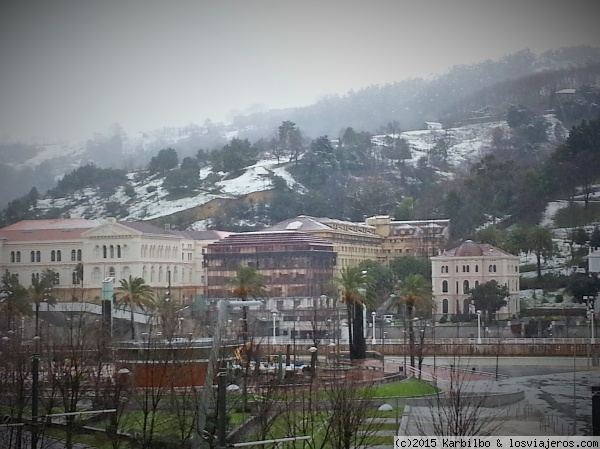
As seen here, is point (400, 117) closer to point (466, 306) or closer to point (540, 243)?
point (540, 243)

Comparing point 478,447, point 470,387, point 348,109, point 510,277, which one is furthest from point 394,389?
point 348,109

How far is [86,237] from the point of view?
41438mm

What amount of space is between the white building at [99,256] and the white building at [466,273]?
27.5ft

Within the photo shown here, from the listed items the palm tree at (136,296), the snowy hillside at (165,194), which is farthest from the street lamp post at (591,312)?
the snowy hillside at (165,194)

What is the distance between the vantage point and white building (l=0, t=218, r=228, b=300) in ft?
133

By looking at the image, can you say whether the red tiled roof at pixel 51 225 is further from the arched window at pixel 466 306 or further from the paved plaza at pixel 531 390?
the paved plaza at pixel 531 390

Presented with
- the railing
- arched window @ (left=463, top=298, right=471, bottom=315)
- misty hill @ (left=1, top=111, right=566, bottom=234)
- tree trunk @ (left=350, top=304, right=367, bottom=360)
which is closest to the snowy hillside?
misty hill @ (left=1, top=111, right=566, bottom=234)

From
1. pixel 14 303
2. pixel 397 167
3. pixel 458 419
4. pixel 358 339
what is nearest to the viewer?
pixel 458 419

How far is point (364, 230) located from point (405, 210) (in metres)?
5.93

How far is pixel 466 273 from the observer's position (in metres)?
38.8

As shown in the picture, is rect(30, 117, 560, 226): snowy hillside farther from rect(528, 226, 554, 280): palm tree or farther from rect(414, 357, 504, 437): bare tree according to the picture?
rect(414, 357, 504, 437): bare tree

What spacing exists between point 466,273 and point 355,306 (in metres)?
13.4

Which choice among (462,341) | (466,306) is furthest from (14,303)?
(466,306)

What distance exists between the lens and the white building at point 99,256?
40562 mm
